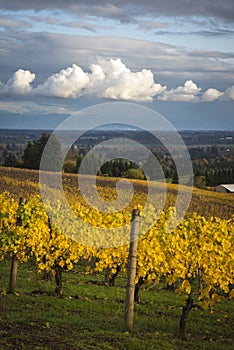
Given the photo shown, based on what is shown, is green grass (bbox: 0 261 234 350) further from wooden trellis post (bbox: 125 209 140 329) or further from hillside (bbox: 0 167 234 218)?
hillside (bbox: 0 167 234 218)

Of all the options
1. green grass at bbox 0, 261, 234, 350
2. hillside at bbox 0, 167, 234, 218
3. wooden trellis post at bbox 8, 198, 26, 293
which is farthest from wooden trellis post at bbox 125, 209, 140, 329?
hillside at bbox 0, 167, 234, 218

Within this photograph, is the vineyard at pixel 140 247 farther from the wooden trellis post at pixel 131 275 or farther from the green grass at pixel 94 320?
the wooden trellis post at pixel 131 275

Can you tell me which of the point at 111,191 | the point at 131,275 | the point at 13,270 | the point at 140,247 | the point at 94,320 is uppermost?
the point at 111,191

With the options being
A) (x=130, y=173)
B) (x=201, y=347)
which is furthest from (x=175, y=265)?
(x=130, y=173)

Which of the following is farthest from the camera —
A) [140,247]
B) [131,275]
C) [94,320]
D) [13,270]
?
[13,270]

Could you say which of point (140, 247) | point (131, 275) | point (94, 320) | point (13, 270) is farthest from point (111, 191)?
point (131, 275)

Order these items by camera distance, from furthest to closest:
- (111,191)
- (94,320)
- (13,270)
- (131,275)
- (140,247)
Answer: (111,191) → (13,270) → (140,247) → (94,320) → (131,275)

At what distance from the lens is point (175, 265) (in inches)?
384

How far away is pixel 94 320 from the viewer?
938 cm

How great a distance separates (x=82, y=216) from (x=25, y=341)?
239 inches

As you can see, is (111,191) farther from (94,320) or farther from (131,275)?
(131,275)

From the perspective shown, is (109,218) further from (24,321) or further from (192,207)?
(192,207)

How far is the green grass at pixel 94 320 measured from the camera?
293 inches

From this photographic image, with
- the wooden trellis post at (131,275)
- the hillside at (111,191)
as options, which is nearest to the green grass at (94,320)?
the wooden trellis post at (131,275)
